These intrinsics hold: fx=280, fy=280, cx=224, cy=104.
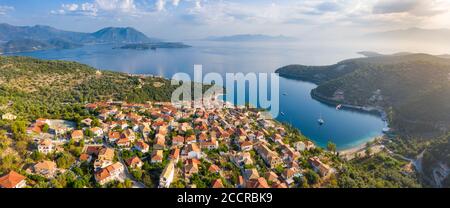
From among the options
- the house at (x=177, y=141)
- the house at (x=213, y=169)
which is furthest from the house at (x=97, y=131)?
the house at (x=213, y=169)

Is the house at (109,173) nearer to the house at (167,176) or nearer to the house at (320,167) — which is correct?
the house at (167,176)

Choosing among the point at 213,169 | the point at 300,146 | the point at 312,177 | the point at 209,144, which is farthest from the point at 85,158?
the point at 300,146

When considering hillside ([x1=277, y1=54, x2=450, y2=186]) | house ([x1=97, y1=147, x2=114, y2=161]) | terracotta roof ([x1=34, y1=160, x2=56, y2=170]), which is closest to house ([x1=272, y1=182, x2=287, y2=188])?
house ([x1=97, y1=147, x2=114, y2=161])

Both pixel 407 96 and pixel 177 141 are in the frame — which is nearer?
pixel 177 141

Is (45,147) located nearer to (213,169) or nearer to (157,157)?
(157,157)

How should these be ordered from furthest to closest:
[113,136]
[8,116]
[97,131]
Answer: [97,131], [113,136], [8,116]
